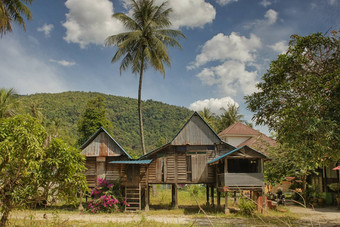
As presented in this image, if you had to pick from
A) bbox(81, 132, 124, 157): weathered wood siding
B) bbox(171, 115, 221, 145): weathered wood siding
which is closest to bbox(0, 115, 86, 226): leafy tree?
bbox(81, 132, 124, 157): weathered wood siding

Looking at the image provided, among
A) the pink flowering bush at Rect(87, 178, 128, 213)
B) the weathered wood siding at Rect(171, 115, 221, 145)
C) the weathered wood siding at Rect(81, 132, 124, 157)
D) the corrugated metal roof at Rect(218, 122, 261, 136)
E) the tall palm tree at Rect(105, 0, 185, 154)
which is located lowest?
the pink flowering bush at Rect(87, 178, 128, 213)

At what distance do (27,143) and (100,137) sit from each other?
43.0ft

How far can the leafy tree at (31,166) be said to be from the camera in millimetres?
8586

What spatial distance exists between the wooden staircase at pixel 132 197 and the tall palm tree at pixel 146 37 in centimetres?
579

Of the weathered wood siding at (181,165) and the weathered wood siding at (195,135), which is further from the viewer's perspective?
the weathered wood siding at (195,135)

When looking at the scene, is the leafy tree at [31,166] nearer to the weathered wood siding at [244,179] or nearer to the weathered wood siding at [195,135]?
the weathered wood siding at [244,179]

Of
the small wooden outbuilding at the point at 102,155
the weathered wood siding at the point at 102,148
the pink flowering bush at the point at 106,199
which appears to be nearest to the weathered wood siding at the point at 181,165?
the small wooden outbuilding at the point at 102,155

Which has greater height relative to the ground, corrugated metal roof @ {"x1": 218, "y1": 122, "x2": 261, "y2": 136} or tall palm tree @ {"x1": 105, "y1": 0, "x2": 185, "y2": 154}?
tall palm tree @ {"x1": 105, "y1": 0, "x2": 185, "y2": 154}

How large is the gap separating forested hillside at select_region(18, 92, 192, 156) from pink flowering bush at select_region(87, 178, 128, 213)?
130ft

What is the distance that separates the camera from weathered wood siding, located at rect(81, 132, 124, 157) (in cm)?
2123

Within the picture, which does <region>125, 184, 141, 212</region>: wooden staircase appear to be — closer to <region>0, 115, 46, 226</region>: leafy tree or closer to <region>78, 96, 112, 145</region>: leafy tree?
<region>0, 115, 46, 226</region>: leafy tree

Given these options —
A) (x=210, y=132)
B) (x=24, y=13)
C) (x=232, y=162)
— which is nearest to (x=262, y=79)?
(x=210, y=132)

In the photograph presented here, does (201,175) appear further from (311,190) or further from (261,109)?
(311,190)

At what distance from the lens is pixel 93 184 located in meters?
21.0
